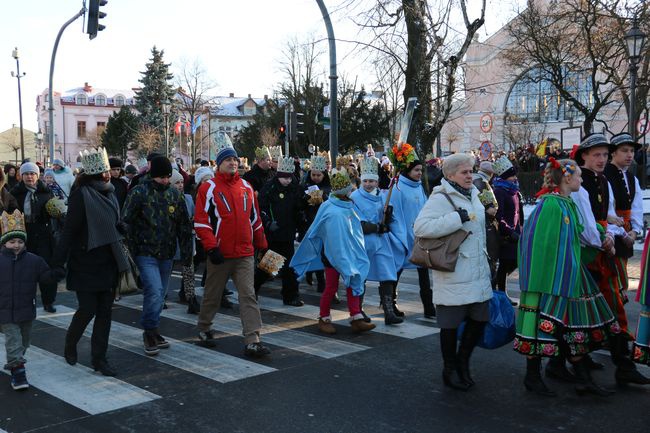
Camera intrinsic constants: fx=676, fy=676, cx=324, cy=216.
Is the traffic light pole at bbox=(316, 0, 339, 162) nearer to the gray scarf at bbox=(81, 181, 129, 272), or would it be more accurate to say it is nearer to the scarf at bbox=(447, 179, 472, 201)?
the gray scarf at bbox=(81, 181, 129, 272)

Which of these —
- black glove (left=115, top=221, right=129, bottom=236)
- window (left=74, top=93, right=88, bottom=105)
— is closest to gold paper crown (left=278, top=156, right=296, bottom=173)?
black glove (left=115, top=221, right=129, bottom=236)

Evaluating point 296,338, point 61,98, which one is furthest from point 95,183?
point 61,98

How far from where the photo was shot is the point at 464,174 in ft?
17.7

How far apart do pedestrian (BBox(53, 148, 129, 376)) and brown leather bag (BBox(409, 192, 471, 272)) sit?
2.69 meters

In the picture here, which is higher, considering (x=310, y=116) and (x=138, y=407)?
(x=310, y=116)

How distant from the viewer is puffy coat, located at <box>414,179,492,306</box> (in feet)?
17.3

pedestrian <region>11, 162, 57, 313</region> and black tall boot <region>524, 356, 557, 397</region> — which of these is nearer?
black tall boot <region>524, 356, 557, 397</region>

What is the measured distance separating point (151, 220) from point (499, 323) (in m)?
3.32

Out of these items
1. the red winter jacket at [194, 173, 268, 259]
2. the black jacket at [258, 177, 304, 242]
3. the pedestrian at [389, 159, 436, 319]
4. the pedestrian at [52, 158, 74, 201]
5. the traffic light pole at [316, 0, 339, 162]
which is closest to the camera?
the red winter jacket at [194, 173, 268, 259]

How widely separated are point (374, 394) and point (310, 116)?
140 ft

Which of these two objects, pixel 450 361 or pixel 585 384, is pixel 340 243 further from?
pixel 585 384

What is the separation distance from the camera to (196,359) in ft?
20.9

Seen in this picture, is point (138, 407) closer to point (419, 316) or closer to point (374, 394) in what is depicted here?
point (374, 394)

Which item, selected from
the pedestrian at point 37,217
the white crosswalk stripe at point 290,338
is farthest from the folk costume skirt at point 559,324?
the pedestrian at point 37,217
